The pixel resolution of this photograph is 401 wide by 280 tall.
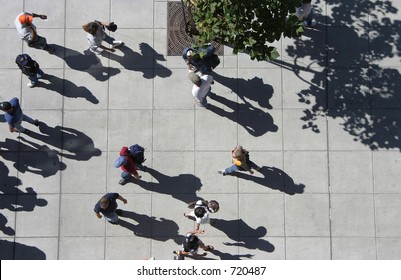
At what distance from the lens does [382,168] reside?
13719mm

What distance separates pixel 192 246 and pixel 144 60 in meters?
5.13

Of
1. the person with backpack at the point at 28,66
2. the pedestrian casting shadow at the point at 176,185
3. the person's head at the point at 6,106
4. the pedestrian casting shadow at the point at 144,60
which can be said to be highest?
the pedestrian casting shadow at the point at 144,60

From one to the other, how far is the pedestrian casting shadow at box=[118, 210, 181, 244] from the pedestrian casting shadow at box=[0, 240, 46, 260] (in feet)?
7.16

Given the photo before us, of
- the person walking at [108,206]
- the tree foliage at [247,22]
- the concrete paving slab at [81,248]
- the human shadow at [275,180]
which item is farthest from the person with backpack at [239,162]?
the concrete paving slab at [81,248]

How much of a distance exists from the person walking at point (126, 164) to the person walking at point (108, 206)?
61 cm

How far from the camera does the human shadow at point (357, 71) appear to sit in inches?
549

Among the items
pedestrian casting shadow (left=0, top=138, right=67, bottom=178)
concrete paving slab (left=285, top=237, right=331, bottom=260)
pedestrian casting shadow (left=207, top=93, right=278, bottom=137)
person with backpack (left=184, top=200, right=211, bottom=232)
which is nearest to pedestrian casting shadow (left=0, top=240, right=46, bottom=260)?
pedestrian casting shadow (left=0, top=138, right=67, bottom=178)

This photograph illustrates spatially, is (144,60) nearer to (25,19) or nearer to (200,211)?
(25,19)

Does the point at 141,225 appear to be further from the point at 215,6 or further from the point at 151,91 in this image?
the point at 215,6

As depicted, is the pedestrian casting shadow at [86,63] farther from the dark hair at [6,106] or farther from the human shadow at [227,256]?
the human shadow at [227,256]

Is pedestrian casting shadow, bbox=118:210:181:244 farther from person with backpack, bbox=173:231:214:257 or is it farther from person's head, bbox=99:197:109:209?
person's head, bbox=99:197:109:209

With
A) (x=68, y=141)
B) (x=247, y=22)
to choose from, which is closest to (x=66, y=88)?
(x=68, y=141)

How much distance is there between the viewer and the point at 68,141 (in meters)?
14.0
